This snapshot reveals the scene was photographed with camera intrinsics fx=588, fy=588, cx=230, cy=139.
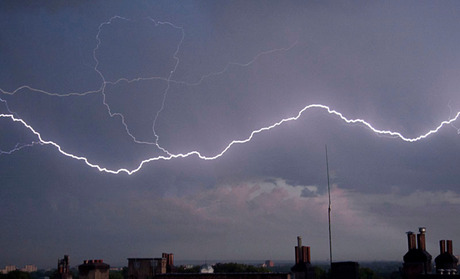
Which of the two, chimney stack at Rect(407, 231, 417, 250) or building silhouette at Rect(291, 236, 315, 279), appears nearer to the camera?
chimney stack at Rect(407, 231, 417, 250)

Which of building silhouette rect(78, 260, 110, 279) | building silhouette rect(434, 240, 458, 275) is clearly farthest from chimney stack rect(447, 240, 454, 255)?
building silhouette rect(78, 260, 110, 279)

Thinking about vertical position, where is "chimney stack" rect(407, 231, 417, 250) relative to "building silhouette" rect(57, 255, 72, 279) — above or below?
above

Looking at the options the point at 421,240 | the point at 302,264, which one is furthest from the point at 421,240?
the point at 302,264

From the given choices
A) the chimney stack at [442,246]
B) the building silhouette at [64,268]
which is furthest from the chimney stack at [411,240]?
the building silhouette at [64,268]

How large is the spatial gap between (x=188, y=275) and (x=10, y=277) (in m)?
71.3

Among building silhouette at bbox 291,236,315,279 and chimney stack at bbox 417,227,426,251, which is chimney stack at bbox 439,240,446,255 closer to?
chimney stack at bbox 417,227,426,251

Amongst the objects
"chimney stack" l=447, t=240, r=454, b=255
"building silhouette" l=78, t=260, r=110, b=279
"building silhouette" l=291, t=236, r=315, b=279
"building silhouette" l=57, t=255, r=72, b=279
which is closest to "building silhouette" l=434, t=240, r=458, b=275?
"chimney stack" l=447, t=240, r=454, b=255

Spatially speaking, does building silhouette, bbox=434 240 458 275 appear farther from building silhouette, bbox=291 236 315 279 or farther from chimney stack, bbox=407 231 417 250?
building silhouette, bbox=291 236 315 279

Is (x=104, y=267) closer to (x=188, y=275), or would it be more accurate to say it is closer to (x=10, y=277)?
(x=188, y=275)

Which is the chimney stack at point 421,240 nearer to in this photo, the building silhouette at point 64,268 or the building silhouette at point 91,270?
the building silhouette at point 91,270

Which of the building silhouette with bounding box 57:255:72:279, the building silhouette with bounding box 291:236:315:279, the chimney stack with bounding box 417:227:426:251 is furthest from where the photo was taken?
the building silhouette with bounding box 57:255:72:279

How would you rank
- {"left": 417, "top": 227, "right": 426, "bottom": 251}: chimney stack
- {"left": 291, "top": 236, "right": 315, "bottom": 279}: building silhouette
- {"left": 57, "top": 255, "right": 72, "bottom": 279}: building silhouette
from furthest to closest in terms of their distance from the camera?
{"left": 57, "top": 255, "right": 72, "bottom": 279}: building silhouette < {"left": 291, "top": 236, "right": 315, "bottom": 279}: building silhouette < {"left": 417, "top": 227, "right": 426, "bottom": 251}: chimney stack

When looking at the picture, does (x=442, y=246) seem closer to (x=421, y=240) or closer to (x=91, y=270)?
(x=421, y=240)

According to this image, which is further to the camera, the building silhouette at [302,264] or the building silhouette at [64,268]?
the building silhouette at [64,268]
